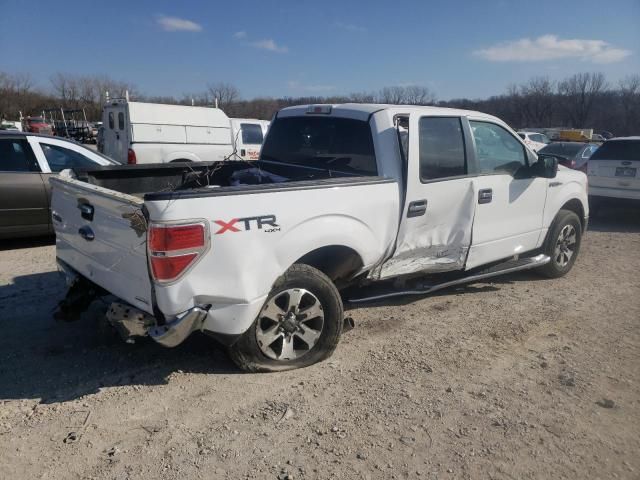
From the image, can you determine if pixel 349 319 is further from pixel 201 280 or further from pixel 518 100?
pixel 518 100

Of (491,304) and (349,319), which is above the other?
(349,319)

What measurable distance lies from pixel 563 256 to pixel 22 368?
18.6 ft

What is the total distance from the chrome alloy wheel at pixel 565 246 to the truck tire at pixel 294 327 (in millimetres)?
3505

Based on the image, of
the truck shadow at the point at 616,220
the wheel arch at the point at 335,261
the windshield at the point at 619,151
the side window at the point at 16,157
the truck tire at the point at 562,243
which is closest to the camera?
the wheel arch at the point at 335,261

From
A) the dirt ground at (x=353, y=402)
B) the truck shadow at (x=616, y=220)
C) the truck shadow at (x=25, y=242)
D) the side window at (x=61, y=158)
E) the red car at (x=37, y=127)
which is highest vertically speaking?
Result: the side window at (x=61, y=158)

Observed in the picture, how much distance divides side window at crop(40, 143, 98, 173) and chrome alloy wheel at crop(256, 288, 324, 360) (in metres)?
4.96

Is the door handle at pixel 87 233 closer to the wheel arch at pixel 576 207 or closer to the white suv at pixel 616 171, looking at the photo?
the wheel arch at pixel 576 207

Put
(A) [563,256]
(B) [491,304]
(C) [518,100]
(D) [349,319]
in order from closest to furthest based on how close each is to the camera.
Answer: (D) [349,319]
(B) [491,304]
(A) [563,256]
(C) [518,100]

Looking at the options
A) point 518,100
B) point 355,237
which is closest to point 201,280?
point 355,237

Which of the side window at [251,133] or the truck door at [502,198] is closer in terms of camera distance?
the truck door at [502,198]

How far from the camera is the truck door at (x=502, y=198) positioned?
15.6 ft

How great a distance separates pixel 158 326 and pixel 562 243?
492cm

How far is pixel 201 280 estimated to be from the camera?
294 cm

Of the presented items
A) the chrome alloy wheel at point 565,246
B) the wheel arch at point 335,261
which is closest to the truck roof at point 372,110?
the wheel arch at point 335,261
